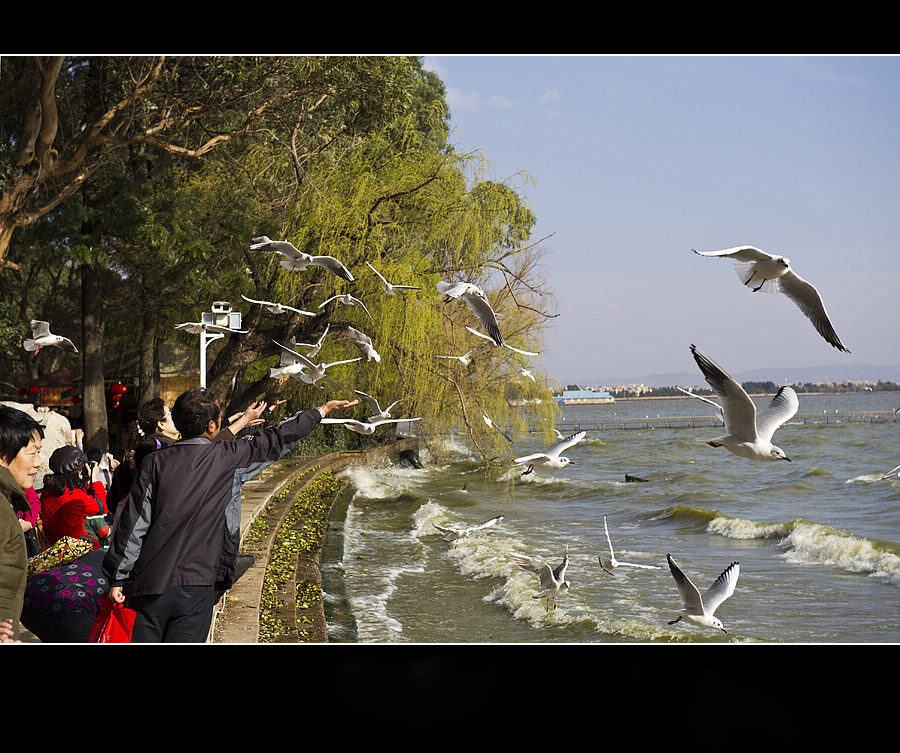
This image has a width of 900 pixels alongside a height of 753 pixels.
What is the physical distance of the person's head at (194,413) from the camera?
8.07 feet

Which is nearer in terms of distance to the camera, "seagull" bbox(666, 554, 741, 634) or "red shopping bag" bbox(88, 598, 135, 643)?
"red shopping bag" bbox(88, 598, 135, 643)

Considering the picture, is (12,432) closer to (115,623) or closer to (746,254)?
(115,623)

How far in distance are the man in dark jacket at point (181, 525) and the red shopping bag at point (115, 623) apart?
0.08 m

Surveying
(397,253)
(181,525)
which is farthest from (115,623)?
(397,253)

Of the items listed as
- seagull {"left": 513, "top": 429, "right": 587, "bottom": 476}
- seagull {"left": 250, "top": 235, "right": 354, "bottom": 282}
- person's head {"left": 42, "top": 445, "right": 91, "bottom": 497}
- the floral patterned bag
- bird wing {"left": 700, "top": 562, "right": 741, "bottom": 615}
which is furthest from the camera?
seagull {"left": 250, "top": 235, "right": 354, "bottom": 282}

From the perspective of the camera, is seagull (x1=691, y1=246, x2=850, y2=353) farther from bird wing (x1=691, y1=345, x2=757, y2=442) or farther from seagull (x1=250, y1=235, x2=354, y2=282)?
seagull (x1=250, y1=235, x2=354, y2=282)

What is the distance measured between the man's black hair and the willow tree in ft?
21.5

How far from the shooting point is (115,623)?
2.57 m

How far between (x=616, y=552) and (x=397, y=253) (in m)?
4.20

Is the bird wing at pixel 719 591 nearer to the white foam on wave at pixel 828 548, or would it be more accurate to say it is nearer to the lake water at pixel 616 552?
the lake water at pixel 616 552

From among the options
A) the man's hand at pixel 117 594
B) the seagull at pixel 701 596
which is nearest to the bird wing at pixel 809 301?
the seagull at pixel 701 596

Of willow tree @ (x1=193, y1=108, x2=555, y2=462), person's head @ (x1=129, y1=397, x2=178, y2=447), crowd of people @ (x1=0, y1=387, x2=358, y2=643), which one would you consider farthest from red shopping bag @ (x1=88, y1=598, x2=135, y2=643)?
willow tree @ (x1=193, y1=108, x2=555, y2=462)

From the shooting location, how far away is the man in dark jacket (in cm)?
239
